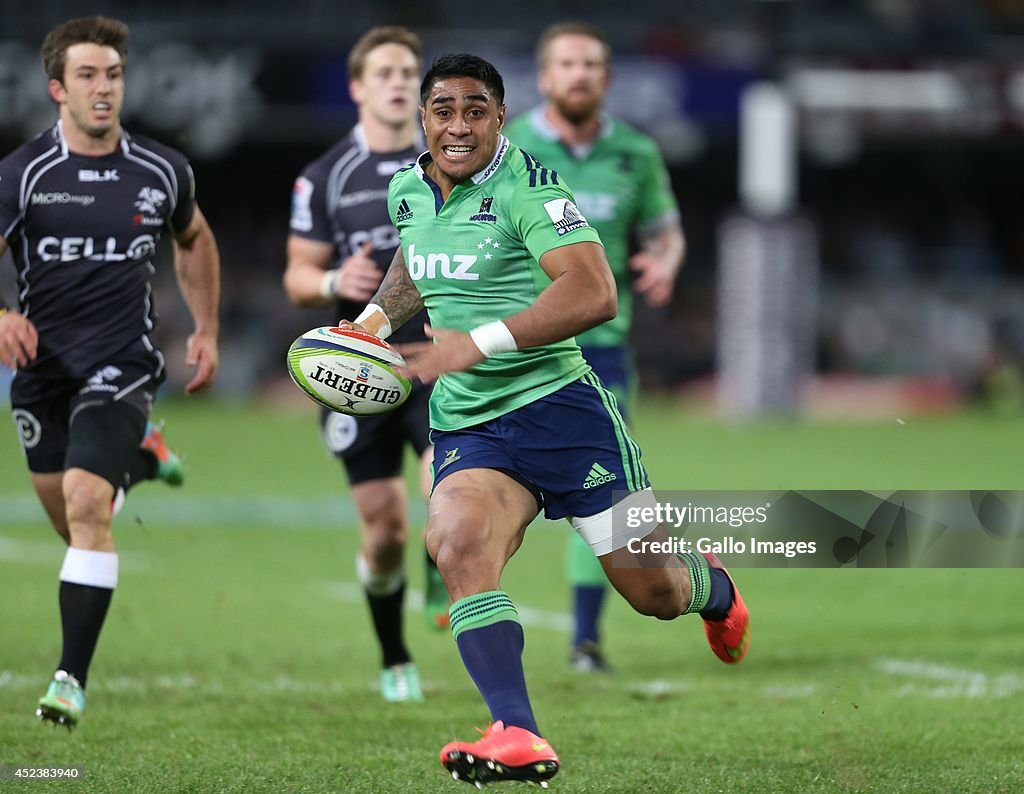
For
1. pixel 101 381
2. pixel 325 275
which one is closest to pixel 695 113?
pixel 325 275

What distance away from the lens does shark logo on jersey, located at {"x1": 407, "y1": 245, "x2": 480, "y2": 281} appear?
5.39 meters

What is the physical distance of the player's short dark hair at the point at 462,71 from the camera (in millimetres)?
5289

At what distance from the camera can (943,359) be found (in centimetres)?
2939

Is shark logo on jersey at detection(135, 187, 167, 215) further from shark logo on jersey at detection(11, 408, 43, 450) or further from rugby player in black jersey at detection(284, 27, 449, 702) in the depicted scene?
shark logo on jersey at detection(11, 408, 43, 450)

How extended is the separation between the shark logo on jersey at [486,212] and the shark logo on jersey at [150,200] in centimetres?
202

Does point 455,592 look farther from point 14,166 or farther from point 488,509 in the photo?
point 14,166

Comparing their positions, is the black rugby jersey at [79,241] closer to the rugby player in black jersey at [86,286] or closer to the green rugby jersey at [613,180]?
the rugby player in black jersey at [86,286]

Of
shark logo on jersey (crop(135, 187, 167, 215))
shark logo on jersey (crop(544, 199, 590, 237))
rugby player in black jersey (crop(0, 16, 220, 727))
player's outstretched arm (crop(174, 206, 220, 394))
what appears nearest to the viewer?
shark logo on jersey (crop(544, 199, 590, 237))

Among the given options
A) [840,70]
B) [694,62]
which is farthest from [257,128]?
[840,70]

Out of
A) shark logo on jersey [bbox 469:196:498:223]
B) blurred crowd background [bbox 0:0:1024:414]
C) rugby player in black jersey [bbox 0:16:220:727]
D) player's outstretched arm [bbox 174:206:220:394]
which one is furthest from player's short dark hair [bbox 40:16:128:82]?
Answer: blurred crowd background [bbox 0:0:1024:414]

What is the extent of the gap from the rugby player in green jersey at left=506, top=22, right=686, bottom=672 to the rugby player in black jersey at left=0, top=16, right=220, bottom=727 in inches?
90.1

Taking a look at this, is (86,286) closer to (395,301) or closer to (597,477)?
(395,301)

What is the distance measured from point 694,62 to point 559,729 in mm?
23349

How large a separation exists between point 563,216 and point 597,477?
869 mm
